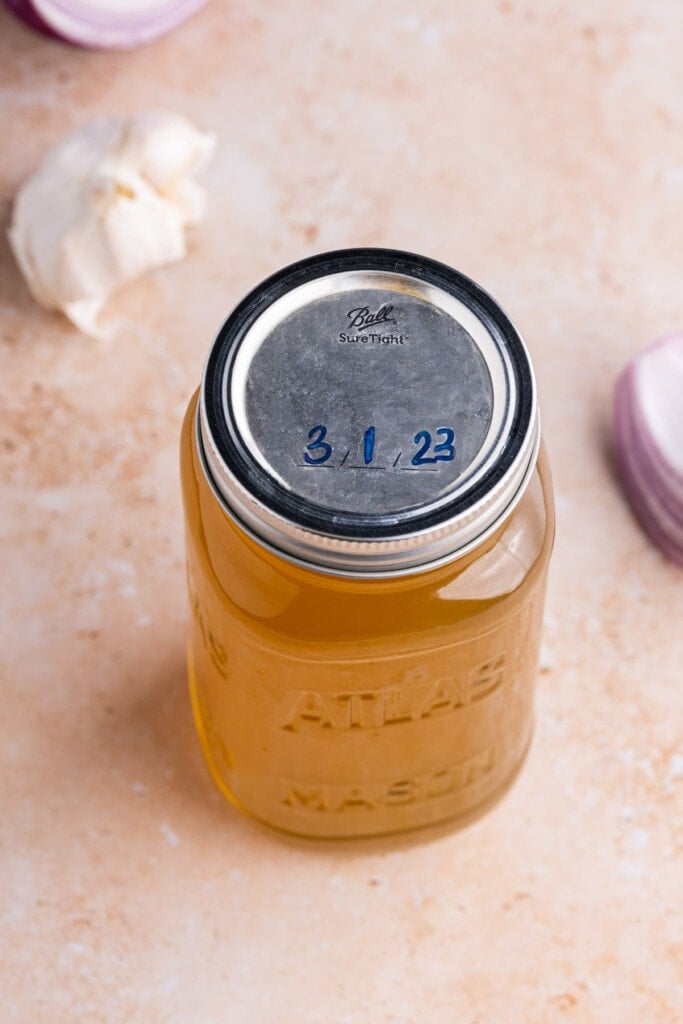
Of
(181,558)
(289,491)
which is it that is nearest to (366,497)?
(289,491)

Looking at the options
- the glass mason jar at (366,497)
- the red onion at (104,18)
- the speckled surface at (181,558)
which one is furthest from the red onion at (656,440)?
the red onion at (104,18)

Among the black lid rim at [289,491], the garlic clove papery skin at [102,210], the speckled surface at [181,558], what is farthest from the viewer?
the garlic clove papery skin at [102,210]

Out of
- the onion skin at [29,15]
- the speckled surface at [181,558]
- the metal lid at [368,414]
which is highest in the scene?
the metal lid at [368,414]

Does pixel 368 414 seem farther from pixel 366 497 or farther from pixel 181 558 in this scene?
pixel 181 558

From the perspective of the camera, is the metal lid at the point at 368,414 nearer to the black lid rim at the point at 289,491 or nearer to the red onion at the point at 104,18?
the black lid rim at the point at 289,491

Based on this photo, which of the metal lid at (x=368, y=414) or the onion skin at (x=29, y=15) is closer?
Result: the metal lid at (x=368, y=414)

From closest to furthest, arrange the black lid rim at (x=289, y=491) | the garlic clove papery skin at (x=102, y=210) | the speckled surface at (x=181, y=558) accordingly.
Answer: the black lid rim at (x=289, y=491), the speckled surface at (x=181, y=558), the garlic clove papery skin at (x=102, y=210)

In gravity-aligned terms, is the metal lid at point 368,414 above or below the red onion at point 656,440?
above
